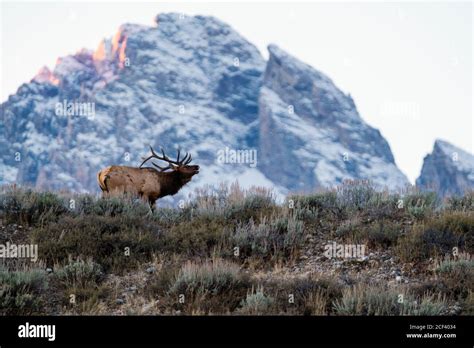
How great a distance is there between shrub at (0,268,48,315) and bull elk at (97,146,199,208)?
4.37 meters

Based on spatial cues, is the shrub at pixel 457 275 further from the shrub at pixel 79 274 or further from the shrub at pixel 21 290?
the shrub at pixel 21 290

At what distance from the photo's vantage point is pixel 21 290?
9023 mm

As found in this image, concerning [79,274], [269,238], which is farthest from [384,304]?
[79,274]

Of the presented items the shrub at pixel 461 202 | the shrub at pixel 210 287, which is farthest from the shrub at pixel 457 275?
the shrub at pixel 461 202

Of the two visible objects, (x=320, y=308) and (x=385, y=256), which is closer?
(x=320, y=308)

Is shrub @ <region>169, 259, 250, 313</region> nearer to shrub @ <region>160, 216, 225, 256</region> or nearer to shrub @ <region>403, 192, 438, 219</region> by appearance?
shrub @ <region>160, 216, 225, 256</region>

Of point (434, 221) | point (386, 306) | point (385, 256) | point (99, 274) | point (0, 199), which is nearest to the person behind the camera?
point (386, 306)

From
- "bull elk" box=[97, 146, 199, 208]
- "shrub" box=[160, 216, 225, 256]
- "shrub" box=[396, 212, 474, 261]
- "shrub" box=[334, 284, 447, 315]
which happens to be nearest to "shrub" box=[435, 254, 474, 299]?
"shrub" box=[396, 212, 474, 261]

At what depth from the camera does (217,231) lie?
1152cm

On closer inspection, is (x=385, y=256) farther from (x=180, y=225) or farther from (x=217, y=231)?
(x=180, y=225)

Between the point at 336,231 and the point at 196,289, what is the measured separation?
3504mm
